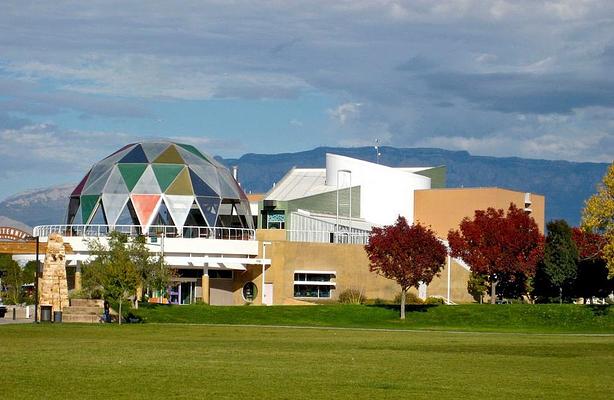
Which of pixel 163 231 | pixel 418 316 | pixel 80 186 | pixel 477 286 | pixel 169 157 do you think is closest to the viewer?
pixel 418 316

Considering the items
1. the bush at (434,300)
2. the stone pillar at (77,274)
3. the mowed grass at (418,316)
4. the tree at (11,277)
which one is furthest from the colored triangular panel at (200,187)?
the tree at (11,277)

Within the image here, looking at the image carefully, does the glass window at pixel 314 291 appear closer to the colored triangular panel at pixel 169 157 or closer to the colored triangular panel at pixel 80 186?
the colored triangular panel at pixel 169 157

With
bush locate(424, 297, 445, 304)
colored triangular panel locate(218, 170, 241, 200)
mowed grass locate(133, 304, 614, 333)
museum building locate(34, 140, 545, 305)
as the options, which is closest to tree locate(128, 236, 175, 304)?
mowed grass locate(133, 304, 614, 333)

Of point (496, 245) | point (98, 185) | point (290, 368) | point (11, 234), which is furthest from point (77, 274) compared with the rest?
point (290, 368)

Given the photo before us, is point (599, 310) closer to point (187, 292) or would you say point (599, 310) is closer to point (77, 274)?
point (187, 292)

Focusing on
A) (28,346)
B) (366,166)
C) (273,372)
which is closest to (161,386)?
(273,372)

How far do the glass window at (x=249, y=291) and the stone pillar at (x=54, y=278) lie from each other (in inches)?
1085

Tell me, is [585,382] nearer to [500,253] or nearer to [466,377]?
[466,377]

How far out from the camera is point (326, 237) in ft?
311

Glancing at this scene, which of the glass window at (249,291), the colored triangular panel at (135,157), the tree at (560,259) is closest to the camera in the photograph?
the tree at (560,259)

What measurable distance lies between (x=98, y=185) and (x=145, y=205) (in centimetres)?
440

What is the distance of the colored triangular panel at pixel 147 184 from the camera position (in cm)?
8400

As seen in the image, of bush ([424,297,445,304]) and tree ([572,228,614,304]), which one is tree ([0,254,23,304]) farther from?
tree ([572,228,614,304])

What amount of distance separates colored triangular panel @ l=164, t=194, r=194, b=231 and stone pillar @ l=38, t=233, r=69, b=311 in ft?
76.9
